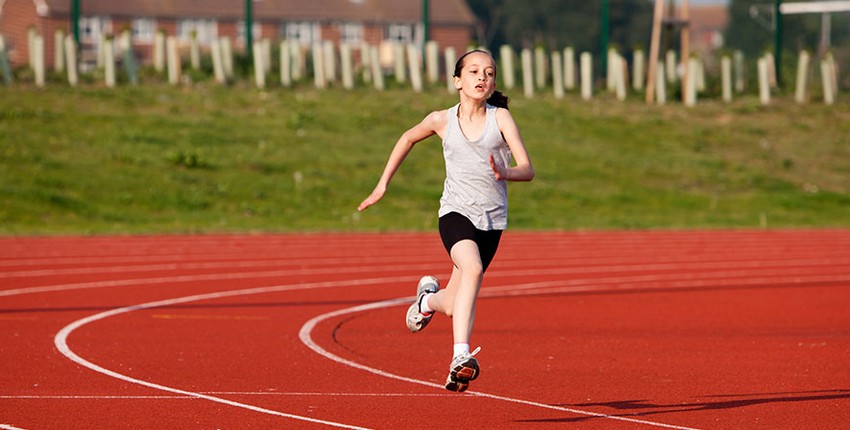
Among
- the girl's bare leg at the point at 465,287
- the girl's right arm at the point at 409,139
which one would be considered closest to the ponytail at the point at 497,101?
the girl's right arm at the point at 409,139

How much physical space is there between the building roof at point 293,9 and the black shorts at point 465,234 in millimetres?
54579

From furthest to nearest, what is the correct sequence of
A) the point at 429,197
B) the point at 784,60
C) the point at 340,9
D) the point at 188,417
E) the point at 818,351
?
the point at 340,9
the point at 784,60
the point at 429,197
the point at 818,351
the point at 188,417

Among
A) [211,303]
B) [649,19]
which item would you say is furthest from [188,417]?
[649,19]

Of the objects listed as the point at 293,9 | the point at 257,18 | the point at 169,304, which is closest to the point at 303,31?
the point at 293,9

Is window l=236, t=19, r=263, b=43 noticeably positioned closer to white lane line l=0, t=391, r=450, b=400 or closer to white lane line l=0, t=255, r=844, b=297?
white lane line l=0, t=255, r=844, b=297

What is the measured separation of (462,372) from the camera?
255 inches

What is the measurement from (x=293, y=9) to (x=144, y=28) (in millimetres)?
8067

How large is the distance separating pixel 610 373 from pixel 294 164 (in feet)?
61.8

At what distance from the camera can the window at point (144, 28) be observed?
216 ft

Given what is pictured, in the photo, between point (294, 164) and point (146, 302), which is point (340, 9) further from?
point (146, 302)

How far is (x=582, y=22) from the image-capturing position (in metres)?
68.7

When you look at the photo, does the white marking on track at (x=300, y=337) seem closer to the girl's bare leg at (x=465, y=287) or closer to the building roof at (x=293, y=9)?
the girl's bare leg at (x=465, y=287)

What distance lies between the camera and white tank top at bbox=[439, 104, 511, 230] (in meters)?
6.97

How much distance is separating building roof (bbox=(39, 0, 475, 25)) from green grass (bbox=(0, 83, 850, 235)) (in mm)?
29946
